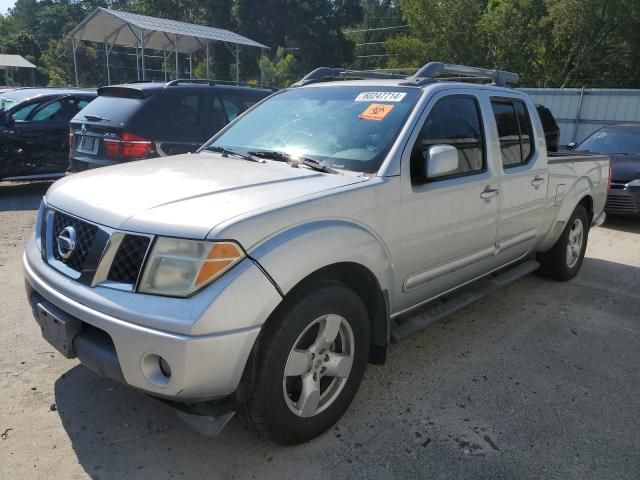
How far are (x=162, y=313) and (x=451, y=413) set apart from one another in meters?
1.82

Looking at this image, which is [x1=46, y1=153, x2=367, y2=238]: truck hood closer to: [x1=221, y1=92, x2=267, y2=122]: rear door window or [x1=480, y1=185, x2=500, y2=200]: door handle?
[x1=480, y1=185, x2=500, y2=200]: door handle

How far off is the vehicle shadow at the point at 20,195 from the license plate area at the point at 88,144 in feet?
6.55

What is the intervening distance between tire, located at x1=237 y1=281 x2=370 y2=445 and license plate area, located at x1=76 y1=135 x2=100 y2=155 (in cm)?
486

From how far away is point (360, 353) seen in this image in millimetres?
2908

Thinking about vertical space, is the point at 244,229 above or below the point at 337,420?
above

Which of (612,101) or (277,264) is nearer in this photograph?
(277,264)

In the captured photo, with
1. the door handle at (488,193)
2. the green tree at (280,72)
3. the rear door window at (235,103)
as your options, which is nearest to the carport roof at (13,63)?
the green tree at (280,72)

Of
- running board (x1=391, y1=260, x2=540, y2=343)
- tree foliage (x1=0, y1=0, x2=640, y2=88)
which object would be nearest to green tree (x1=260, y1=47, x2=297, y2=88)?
tree foliage (x1=0, y1=0, x2=640, y2=88)

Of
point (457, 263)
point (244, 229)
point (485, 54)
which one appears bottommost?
point (457, 263)

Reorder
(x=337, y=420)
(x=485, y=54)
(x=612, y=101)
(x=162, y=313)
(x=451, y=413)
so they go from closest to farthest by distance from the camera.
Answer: (x=162, y=313) < (x=337, y=420) < (x=451, y=413) < (x=612, y=101) < (x=485, y=54)

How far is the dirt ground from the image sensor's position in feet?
8.62

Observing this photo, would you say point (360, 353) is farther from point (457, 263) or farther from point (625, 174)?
point (625, 174)

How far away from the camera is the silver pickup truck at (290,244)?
7.38 feet

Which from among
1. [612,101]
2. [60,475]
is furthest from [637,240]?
[612,101]
